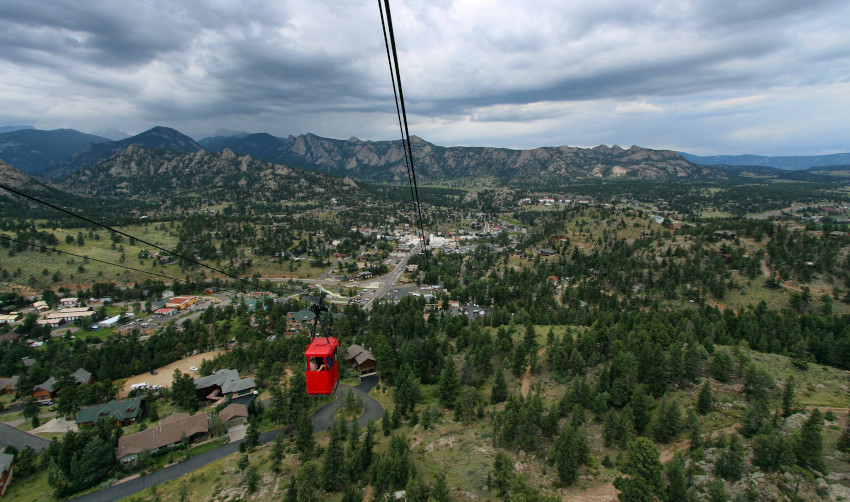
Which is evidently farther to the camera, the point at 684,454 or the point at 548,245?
the point at 548,245

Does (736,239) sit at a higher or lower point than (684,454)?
higher

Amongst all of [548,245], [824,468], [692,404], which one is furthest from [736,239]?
[824,468]

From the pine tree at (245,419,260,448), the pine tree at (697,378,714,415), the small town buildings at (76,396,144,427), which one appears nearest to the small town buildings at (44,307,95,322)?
the small town buildings at (76,396,144,427)

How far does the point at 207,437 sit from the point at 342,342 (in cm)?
1821

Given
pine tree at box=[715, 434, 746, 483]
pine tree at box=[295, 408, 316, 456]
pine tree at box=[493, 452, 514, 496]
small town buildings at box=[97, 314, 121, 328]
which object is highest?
pine tree at box=[715, 434, 746, 483]

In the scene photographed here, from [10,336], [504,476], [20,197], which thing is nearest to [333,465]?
[504,476]

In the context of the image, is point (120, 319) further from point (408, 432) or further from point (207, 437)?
point (408, 432)

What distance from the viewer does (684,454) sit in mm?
22703

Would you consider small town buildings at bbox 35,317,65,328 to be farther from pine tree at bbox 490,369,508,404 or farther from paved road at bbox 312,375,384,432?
pine tree at bbox 490,369,508,404

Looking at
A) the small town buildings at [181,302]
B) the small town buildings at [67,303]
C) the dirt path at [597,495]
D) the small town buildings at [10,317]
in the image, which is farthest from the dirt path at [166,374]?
the dirt path at [597,495]

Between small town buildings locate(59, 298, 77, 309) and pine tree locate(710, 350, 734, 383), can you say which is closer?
pine tree locate(710, 350, 734, 383)

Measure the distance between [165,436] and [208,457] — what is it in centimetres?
466

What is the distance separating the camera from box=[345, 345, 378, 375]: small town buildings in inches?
1677

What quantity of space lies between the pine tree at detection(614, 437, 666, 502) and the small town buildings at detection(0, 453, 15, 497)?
42.2 m
